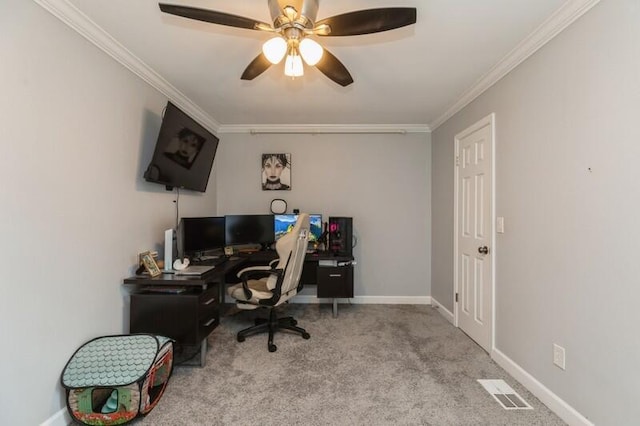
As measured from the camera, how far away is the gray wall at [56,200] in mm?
1475

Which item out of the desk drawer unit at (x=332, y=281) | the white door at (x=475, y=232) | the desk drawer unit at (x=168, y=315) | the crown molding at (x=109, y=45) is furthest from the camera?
the desk drawer unit at (x=332, y=281)

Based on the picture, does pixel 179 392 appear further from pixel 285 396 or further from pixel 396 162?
pixel 396 162

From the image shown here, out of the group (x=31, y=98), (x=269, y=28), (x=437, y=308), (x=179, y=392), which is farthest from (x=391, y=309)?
(x=31, y=98)

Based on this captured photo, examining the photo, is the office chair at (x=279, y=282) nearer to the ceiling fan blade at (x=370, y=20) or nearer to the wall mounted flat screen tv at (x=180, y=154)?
the wall mounted flat screen tv at (x=180, y=154)

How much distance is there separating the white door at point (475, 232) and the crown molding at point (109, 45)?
289cm

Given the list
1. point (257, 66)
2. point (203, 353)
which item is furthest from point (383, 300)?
point (257, 66)

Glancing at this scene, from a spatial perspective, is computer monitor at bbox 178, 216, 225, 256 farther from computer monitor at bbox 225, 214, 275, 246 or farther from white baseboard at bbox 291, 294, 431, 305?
white baseboard at bbox 291, 294, 431, 305

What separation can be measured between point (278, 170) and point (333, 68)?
2.26 m

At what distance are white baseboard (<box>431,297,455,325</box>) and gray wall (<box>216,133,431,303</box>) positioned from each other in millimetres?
198

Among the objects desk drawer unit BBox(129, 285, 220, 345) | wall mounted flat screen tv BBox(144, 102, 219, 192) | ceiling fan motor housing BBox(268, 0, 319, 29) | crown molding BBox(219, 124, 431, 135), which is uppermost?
crown molding BBox(219, 124, 431, 135)

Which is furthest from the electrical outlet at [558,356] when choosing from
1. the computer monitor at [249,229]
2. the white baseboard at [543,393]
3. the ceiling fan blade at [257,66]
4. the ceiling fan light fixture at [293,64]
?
the computer monitor at [249,229]

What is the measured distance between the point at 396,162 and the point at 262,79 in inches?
84.9

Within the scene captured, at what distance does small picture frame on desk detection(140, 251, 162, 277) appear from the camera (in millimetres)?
2289

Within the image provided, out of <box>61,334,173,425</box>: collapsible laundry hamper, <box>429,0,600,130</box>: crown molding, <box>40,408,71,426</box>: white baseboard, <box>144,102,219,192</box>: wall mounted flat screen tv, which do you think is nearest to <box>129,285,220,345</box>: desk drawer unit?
<box>61,334,173,425</box>: collapsible laundry hamper
